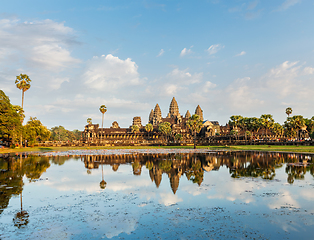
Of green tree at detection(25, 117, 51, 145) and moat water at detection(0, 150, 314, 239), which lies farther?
green tree at detection(25, 117, 51, 145)

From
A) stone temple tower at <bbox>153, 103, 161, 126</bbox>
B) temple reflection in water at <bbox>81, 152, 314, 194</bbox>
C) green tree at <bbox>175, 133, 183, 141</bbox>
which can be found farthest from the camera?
stone temple tower at <bbox>153, 103, 161, 126</bbox>

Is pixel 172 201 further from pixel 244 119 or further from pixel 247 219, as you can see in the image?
pixel 244 119

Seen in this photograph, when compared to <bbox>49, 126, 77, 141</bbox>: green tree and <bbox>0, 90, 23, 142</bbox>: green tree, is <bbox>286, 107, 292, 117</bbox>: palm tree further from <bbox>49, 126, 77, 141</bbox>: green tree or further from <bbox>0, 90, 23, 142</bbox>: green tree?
<bbox>49, 126, 77, 141</bbox>: green tree

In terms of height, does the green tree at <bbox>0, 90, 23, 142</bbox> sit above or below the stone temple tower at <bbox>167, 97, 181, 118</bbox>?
below

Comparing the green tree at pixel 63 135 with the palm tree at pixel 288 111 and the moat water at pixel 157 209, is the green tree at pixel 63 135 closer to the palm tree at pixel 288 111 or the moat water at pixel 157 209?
the palm tree at pixel 288 111

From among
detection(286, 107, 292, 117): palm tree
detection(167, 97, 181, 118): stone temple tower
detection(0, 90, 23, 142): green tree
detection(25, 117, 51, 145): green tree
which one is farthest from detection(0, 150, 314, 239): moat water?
detection(167, 97, 181, 118): stone temple tower

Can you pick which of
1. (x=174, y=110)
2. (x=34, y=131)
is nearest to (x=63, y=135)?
(x=174, y=110)

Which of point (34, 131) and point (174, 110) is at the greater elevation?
point (174, 110)

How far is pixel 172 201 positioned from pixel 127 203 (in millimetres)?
2322

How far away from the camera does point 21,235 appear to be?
8.38 meters

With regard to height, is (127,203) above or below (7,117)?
below

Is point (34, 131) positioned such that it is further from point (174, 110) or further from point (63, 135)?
point (174, 110)

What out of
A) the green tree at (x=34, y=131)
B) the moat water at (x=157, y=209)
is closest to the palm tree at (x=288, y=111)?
the moat water at (x=157, y=209)

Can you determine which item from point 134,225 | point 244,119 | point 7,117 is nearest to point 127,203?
point 134,225
